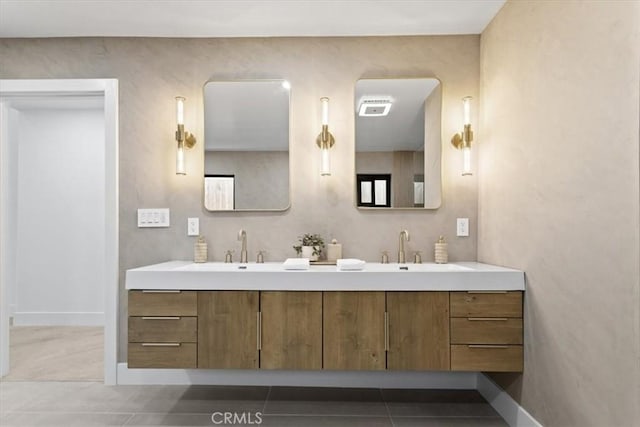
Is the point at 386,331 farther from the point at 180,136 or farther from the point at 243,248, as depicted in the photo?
the point at 180,136

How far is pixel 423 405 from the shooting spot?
8.00 feet

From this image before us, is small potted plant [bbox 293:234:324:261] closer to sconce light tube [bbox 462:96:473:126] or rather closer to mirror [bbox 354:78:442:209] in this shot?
mirror [bbox 354:78:442:209]

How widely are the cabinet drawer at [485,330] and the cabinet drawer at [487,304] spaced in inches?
1.0

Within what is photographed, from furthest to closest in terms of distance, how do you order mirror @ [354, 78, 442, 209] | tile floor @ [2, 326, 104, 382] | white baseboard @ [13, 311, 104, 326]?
white baseboard @ [13, 311, 104, 326], tile floor @ [2, 326, 104, 382], mirror @ [354, 78, 442, 209]

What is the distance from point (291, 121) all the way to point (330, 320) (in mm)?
1397

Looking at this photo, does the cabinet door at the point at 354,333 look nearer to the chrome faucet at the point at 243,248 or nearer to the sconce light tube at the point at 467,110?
the chrome faucet at the point at 243,248

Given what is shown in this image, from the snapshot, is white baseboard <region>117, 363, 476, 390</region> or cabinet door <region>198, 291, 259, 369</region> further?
white baseboard <region>117, 363, 476, 390</region>

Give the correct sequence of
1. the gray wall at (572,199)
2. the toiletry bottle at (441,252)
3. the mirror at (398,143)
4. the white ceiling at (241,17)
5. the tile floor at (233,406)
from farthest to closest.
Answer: the mirror at (398,143) → the toiletry bottle at (441,252) → the white ceiling at (241,17) → the tile floor at (233,406) → the gray wall at (572,199)

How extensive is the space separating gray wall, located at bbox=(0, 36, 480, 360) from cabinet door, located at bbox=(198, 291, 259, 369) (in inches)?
26.3

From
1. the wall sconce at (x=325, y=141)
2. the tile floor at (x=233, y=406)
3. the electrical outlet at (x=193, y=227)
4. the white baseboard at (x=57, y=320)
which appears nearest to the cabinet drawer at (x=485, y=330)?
the tile floor at (x=233, y=406)

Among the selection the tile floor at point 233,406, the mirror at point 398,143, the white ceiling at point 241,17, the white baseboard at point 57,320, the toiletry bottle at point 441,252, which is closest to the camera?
the tile floor at point 233,406

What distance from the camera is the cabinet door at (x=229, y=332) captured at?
210cm

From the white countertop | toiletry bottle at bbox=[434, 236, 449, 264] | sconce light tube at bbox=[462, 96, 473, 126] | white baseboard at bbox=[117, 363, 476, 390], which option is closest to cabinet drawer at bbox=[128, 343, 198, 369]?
the white countertop

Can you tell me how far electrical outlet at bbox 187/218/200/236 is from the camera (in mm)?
2746
